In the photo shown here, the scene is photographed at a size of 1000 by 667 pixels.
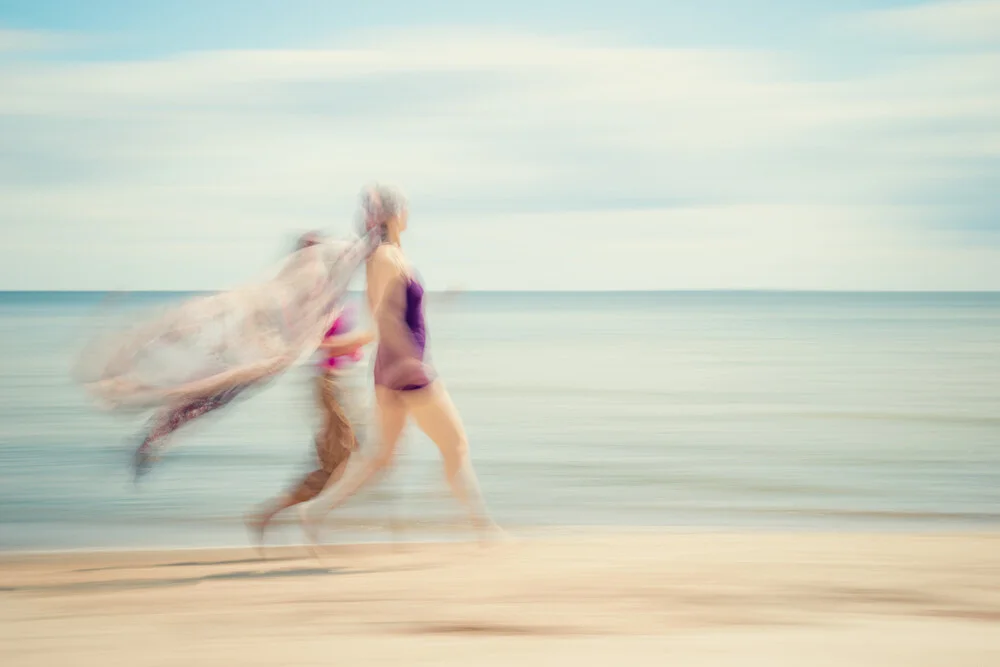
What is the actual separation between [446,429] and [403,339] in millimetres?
534

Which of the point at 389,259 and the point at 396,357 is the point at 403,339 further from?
the point at 389,259

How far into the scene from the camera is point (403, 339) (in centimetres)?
568

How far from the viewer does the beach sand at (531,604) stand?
415cm

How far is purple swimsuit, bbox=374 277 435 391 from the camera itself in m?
5.67

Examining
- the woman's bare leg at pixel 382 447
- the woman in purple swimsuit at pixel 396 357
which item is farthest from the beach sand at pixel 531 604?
the woman in purple swimsuit at pixel 396 357

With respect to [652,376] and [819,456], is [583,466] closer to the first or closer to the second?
[819,456]

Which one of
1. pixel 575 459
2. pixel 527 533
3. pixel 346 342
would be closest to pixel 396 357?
pixel 346 342

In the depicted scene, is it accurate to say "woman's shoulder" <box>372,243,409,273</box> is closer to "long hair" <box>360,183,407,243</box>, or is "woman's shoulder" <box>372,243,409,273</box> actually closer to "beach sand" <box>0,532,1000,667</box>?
"long hair" <box>360,183,407,243</box>

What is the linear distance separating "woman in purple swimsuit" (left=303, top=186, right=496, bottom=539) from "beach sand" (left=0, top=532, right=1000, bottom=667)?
66 centimetres

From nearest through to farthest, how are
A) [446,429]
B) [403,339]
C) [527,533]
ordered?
[403,339], [446,429], [527,533]

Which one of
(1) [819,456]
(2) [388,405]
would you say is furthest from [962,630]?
(1) [819,456]

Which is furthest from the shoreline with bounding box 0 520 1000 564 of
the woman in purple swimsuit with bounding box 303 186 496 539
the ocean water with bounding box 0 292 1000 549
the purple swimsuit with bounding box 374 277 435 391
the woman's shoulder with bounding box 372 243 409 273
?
the woman's shoulder with bounding box 372 243 409 273

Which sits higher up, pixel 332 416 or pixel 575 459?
pixel 575 459

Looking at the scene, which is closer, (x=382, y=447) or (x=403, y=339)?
(x=403, y=339)
